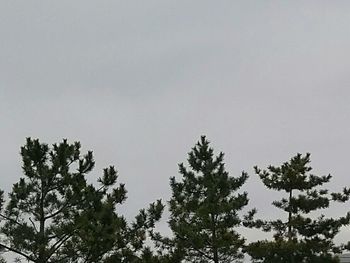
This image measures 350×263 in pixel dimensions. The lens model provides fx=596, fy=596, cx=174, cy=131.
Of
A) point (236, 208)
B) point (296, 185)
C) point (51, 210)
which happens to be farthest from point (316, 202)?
point (51, 210)

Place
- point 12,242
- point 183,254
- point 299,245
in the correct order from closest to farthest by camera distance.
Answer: point 12,242 < point 299,245 < point 183,254

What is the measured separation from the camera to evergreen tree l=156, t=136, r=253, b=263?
3034 cm

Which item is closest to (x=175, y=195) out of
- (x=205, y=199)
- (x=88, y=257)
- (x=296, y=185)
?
(x=205, y=199)

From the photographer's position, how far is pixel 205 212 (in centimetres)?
3027

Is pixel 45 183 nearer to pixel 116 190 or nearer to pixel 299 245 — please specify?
pixel 116 190

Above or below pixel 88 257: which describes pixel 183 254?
above

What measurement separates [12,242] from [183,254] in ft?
34.9

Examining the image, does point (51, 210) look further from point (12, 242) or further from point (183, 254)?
point (183, 254)

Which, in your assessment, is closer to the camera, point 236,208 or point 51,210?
point 51,210

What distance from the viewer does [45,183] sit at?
928 inches

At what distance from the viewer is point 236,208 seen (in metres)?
31.1

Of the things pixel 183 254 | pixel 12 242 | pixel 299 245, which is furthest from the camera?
pixel 183 254

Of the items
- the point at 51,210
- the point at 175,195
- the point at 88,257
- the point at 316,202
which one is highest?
the point at 175,195

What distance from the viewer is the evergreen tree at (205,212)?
99.6 feet
